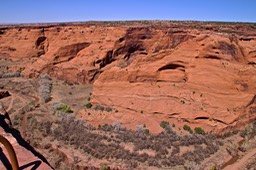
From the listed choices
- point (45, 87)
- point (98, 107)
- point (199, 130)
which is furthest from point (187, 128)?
point (45, 87)

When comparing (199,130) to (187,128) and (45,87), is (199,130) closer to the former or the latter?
(187,128)

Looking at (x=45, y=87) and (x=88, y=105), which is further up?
(x=45, y=87)

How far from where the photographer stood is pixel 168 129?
19.2m

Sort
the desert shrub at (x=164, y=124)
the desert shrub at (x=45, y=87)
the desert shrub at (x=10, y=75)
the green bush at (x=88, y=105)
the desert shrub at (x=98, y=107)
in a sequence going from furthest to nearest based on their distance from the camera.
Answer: the desert shrub at (x=10, y=75) < the desert shrub at (x=45, y=87) < the green bush at (x=88, y=105) < the desert shrub at (x=98, y=107) < the desert shrub at (x=164, y=124)

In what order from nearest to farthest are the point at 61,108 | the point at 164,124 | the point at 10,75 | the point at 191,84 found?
the point at 164,124
the point at 191,84
the point at 61,108
the point at 10,75

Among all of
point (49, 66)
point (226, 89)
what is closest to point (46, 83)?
point (49, 66)

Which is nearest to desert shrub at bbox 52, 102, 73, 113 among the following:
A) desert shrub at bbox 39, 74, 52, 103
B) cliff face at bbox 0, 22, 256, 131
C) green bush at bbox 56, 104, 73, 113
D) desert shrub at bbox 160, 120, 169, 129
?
green bush at bbox 56, 104, 73, 113

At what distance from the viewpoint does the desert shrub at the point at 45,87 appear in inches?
1056

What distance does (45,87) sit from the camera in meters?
29.8

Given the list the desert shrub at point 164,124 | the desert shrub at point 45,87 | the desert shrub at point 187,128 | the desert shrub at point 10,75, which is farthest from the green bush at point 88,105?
the desert shrub at point 10,75

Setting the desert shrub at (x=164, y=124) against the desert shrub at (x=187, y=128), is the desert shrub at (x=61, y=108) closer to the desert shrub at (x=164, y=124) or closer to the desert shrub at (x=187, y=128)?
the desert shrub at (x=164, y=124)

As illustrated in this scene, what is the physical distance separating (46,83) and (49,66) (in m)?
4.91

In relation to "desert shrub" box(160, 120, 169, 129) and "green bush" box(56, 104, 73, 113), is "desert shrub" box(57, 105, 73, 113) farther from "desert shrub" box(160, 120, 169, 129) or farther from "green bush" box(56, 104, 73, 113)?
"desert shrub" box(160, 120, 169, 129)

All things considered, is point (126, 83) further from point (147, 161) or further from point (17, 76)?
point (17, 76)
